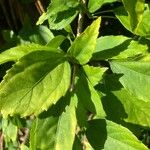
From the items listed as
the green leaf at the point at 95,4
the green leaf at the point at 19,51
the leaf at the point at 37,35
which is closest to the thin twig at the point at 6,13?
the leaf at the point at 37,35

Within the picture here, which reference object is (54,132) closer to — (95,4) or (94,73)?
(94,73)

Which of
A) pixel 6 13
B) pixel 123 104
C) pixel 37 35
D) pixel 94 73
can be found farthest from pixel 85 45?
pixel 6 13

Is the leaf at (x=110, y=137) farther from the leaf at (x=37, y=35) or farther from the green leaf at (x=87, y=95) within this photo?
the leaf at (x=37, y=35)

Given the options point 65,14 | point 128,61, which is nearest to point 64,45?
point 65,14

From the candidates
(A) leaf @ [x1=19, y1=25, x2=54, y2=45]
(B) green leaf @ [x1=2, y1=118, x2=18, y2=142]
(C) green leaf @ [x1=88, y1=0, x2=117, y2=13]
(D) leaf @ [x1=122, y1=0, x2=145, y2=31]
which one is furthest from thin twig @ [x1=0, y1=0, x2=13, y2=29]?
(D) leaf @ [x1=122, y1=0, x2=145, y2=31]

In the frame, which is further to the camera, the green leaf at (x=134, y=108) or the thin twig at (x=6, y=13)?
the thin twig at (x=6, y=13)

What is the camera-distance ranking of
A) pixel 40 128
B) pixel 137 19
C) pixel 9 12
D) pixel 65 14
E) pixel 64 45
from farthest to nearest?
pixel 9 12
pixel 64 45
pixel 65 14
pixel 40 128
pixel 137 19

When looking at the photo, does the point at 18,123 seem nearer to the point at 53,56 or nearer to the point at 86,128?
the point at 86,128
